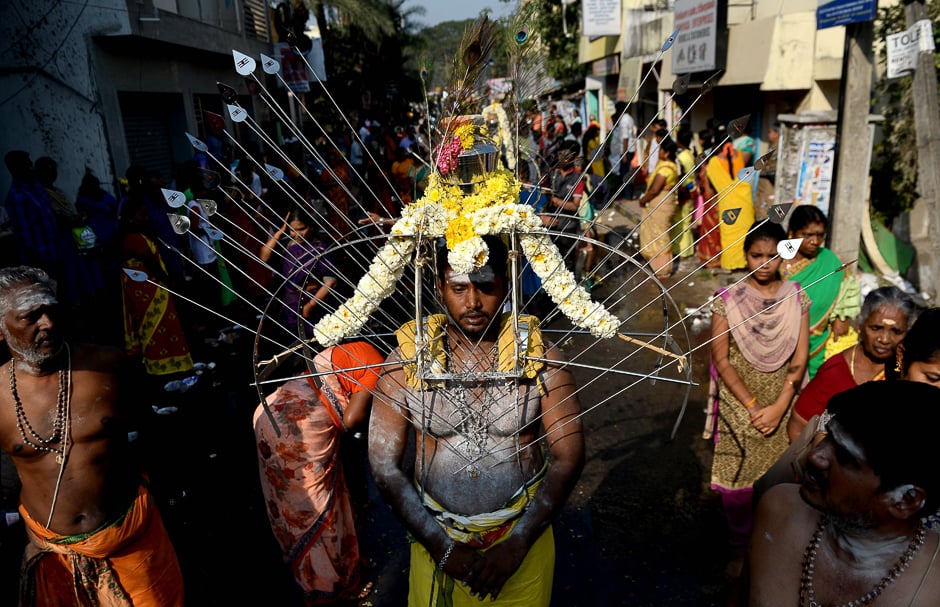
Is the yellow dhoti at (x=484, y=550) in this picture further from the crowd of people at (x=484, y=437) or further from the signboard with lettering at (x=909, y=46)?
the signboard with lettering at (x=909, y=46)

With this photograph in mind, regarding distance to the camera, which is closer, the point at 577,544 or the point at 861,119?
the point at 577,544

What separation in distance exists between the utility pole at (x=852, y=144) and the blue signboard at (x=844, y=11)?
0.15 metres

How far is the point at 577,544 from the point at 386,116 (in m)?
26.5

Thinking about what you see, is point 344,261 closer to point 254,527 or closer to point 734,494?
point 254,527

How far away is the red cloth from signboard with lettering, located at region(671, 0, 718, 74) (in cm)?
969

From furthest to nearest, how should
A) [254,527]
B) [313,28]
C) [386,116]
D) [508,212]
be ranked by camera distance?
[313,28] → [386,116] → [254,527] → [508,212]

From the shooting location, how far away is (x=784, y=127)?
26.9ft

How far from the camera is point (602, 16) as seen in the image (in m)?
18.0

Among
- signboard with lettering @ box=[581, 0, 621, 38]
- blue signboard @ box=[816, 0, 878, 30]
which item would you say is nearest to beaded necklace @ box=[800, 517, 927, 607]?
blue signboard @ box=[816, 0, 878, 30]

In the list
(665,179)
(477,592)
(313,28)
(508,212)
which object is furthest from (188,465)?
(313,28)

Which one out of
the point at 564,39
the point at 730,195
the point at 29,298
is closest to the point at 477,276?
the point at 29,298

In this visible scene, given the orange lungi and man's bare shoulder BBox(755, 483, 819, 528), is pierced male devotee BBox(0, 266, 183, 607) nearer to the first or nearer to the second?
the orange lungi

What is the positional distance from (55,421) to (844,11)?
290 inches

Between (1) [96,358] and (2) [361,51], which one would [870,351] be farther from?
(2) [361,51]
